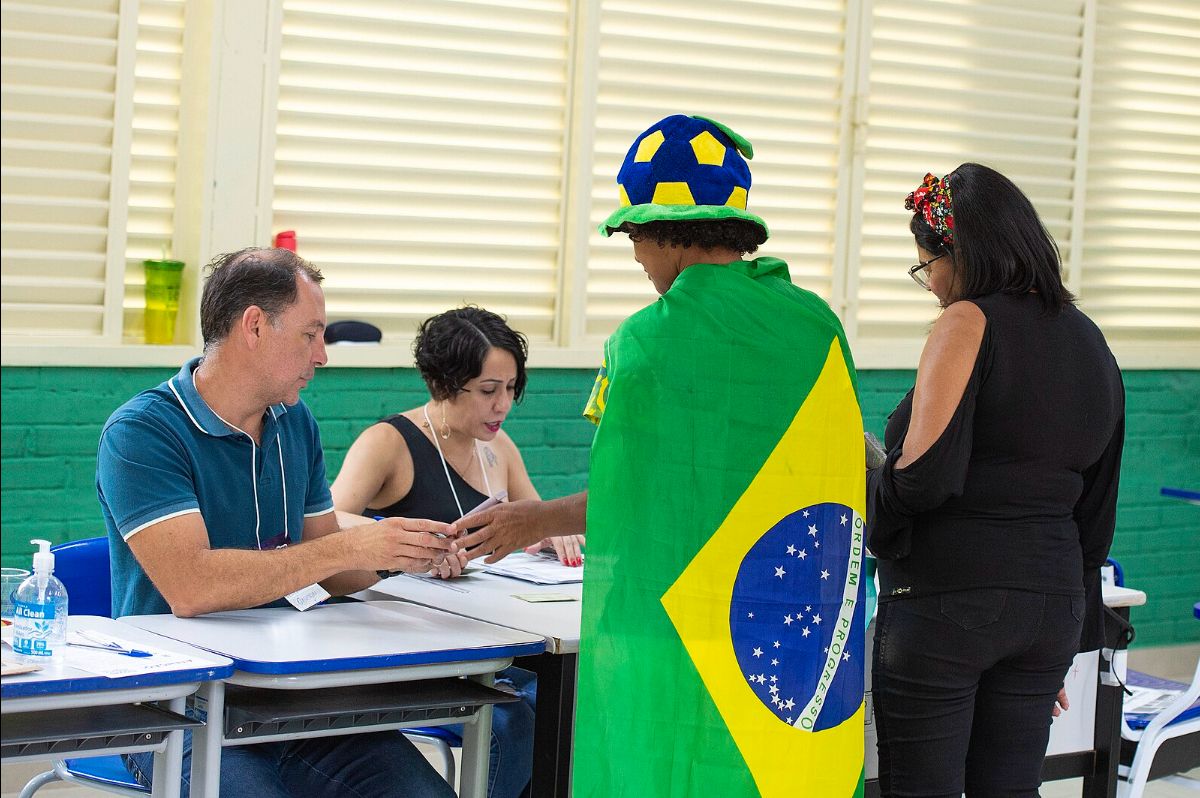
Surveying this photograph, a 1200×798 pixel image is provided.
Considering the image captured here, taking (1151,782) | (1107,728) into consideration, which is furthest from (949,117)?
(1107,728)

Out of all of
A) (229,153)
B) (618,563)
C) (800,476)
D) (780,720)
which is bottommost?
(780,720)

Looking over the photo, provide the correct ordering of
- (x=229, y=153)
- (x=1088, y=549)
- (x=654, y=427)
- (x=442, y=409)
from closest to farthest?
(x=654, y=427)
(x=1088, y=549)
(x=442, y=409)
(x=229, y=153)

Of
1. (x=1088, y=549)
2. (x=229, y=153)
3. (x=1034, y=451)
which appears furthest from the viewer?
(x=229, y=153)

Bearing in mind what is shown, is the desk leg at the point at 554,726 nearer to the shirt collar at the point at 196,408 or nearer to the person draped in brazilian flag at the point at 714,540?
the person draped in brazilian flag at the point at 714,540

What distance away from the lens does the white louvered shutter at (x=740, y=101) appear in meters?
4.83

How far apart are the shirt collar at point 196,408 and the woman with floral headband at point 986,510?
122 centimetres

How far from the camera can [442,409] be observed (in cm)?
354

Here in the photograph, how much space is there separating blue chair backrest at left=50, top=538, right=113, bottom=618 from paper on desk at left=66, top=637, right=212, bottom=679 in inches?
29.9

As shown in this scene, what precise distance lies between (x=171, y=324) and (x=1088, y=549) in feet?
8.99

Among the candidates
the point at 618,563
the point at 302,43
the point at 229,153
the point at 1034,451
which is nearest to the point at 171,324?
the point at 229,153

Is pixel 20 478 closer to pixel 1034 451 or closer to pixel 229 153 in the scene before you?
pixel 229 153

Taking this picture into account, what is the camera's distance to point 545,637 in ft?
8.10

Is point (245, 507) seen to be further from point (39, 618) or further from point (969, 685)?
point (969, 685)

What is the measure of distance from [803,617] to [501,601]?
886mm
